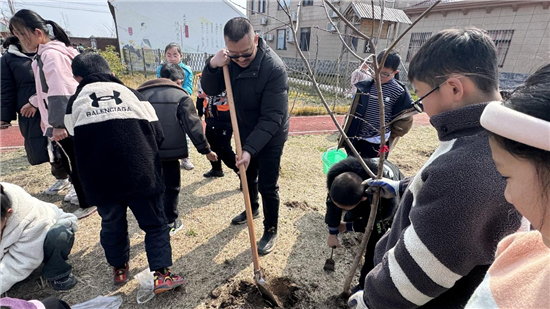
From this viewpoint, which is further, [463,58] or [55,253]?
[55,253]

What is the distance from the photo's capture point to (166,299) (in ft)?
7.23

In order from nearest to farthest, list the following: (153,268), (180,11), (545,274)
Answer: (545,274)
(153,268)
(180,11)

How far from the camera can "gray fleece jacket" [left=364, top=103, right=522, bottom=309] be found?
0.80 m

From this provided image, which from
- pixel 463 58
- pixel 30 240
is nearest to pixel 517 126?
pixel 463 58

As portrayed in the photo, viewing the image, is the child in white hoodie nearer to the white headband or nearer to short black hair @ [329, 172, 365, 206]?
short black hair @ [329, 172, 365, 206]

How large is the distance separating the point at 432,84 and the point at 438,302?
851 millimetres

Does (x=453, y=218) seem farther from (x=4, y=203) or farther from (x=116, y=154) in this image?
(x=4, y=203)

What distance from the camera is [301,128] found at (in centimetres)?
730

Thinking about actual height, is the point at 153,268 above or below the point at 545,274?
below

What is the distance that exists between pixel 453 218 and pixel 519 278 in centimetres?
26

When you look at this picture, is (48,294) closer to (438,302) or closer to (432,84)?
(438,302)

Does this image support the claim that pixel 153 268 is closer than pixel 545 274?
No

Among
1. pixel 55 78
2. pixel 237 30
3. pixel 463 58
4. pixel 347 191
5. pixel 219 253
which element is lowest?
pixel 219 253

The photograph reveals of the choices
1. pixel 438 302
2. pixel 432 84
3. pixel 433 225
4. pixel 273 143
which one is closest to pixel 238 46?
pixel 273 143
